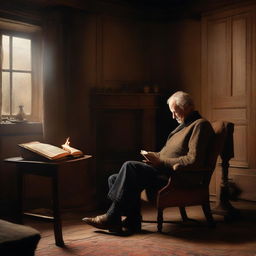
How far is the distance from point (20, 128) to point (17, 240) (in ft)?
10.8

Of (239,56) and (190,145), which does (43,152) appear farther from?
(239,56)

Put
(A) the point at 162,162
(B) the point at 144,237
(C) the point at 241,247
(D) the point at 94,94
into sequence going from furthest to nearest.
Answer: (D) the point at 94,94
(A) the point at 162,162
(B) the point at 144,237
(C) the point at 241,247

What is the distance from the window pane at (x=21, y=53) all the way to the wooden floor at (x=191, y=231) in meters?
1.81

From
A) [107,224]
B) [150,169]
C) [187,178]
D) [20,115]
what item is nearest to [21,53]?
[20,115]

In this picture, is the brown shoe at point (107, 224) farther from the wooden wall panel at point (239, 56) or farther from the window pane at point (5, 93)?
the wooden wall panel at point (239, 56)

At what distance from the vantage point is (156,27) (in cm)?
582

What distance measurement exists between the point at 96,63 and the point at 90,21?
0.52 m

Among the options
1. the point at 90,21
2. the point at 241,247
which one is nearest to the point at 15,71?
the point at 90,21

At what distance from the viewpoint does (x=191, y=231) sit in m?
3.75

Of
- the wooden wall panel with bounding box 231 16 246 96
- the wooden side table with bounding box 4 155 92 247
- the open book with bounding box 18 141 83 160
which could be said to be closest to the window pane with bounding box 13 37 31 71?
the open book with bounding box 18 141 83 160

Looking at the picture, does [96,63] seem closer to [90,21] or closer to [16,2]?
[90,21]

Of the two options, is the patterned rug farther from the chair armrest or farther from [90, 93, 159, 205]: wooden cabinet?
[90, 93, 159, 205]: wooden cabinet

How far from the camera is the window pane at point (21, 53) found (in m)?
4.82

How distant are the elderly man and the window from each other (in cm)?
168
